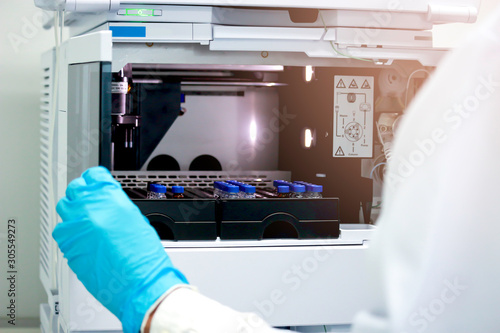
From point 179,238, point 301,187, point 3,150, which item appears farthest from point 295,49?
point 3,150

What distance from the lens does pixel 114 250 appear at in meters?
0.90

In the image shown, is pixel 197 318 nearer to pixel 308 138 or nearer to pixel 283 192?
pixel 283 192

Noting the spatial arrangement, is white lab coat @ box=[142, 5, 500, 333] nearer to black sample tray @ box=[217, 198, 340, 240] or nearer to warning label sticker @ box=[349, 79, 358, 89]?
black sample tray @ box=[217, 198, 340, 240]

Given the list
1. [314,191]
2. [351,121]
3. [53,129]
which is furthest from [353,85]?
[53,129]

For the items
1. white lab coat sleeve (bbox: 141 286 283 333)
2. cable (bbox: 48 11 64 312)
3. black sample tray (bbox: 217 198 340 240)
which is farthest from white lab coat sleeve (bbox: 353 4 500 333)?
cable (bbox: 48 11 64 312)

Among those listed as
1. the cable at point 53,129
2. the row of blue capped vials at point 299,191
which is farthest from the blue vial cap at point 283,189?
the cable at point 53,129

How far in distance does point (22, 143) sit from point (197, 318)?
1.68 meters

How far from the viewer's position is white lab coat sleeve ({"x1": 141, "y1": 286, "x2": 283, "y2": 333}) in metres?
0.81

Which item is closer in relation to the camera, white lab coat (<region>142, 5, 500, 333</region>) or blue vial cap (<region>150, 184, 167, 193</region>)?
white lab coat (<region>142, 5, 500, 333</region>)

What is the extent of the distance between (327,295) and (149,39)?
2.54ft

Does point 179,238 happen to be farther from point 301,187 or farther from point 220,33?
point 220,33

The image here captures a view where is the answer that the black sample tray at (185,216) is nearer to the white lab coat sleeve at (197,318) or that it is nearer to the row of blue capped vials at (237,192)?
the row of blue capped vials at (237,192)

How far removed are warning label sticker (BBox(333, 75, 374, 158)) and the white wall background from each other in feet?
3.92

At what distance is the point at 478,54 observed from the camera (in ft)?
1.96
